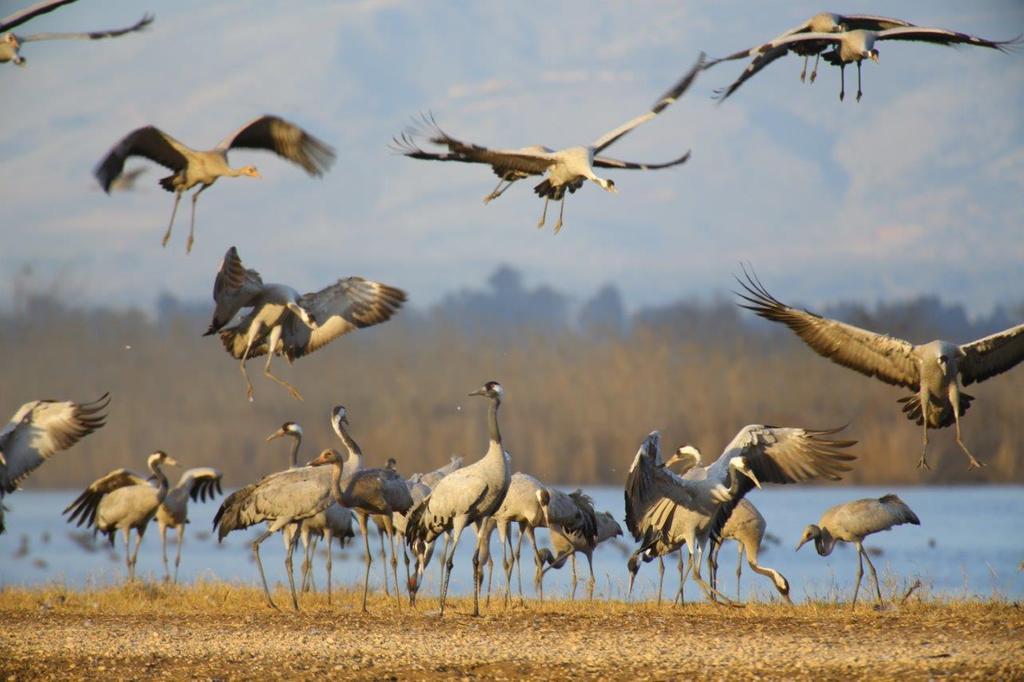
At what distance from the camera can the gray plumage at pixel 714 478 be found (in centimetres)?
1131

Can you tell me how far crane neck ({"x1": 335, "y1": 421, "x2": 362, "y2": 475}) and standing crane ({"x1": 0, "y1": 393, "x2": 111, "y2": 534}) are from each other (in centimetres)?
249

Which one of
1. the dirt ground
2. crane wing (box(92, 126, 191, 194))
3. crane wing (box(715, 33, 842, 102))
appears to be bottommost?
the dirt ground

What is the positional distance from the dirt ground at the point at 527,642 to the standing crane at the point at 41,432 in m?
2.22

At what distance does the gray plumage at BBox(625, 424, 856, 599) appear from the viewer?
11312 millimetres

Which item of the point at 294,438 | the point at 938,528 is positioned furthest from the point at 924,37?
the point at 938,528

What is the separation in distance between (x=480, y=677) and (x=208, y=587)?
20.0 feet

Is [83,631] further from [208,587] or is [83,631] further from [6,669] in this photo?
[208,587]

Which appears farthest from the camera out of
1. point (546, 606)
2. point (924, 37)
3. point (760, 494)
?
point (760, 494)

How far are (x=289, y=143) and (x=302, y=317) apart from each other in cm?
169

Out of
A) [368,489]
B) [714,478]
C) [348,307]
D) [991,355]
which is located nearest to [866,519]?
[714,478]

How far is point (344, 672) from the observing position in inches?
328

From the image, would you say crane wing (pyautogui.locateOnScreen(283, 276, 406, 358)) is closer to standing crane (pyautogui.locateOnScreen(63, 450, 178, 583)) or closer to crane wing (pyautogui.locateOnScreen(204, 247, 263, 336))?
crane wing (pyautogui.locateOnScreen(204, 247, 263, 336))

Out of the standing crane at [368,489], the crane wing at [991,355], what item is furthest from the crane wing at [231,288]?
the crane wing at [991,355]

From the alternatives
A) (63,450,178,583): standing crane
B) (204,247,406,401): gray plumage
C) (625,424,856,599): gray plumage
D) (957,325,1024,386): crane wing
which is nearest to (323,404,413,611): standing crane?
(204,247,406,401): gray plumage
